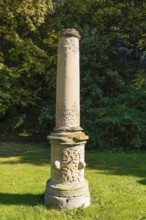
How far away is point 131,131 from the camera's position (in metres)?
11.2

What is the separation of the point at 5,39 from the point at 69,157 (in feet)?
29.5

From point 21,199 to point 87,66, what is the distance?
8.93 metres

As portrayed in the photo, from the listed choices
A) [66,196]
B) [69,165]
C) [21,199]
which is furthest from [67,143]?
[21,199]

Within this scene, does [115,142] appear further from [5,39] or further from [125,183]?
[5,39]

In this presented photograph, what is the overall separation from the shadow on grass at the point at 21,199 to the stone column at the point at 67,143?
298mm

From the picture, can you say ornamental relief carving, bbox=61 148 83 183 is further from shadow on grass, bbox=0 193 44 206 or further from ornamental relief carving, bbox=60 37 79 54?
ornamental relief carving, bbox=60 37 79 54

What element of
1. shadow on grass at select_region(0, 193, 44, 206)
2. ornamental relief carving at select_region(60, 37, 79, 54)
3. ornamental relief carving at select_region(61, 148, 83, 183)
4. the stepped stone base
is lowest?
shadow on grass at select_region(0, 193, 44, 206)

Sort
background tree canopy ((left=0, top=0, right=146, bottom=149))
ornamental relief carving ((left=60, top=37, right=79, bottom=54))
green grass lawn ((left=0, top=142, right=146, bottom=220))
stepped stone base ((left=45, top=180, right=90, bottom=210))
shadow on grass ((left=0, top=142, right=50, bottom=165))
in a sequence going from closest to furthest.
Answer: green grass lawn ((left=0, top=142, right=146, bottom=220)), stepped stone base ((left=45, top=180, right=90, bottom=210)), ornamental relief carving ((left=60, top=37, right=79, bottom=54)), shadow on grass ((left=0, top=142, right=50, bottom=165)), background tree canopy ((left=0, top=0, right=146, bottom=149))

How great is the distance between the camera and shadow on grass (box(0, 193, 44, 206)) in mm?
5219

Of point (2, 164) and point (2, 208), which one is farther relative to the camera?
point (2, 164)

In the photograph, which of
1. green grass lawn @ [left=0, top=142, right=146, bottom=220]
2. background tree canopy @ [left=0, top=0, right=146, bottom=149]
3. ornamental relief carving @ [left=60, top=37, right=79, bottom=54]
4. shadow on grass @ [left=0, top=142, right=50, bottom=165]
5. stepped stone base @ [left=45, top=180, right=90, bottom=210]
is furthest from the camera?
background tree canopy @ [left=0, top=0, right=146, bottom=149]

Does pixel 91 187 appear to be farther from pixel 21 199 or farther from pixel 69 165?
pixel 21 199

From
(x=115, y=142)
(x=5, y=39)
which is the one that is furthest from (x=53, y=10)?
(x=115, y=142)

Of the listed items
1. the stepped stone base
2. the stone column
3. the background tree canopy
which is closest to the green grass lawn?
the stepped stone base
